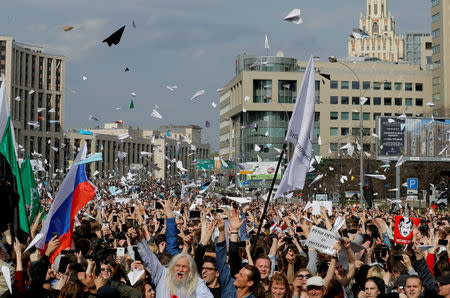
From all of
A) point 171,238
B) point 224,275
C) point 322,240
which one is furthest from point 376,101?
point 224,275

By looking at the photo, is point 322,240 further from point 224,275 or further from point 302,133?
point 302,133

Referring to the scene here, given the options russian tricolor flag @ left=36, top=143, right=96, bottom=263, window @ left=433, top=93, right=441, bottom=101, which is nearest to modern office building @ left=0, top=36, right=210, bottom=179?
window @ left=433, top=93, right=441, bottom=101

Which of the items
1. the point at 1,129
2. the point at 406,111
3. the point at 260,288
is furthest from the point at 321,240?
the point at 406,111

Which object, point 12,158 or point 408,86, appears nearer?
point 12,158

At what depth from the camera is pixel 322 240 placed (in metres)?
8.34

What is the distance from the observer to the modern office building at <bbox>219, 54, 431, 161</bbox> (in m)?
95.9

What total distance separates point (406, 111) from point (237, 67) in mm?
22147

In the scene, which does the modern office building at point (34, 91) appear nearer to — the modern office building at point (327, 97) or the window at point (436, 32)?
the modern office building at point (327, 97)

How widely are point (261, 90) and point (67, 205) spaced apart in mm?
85684

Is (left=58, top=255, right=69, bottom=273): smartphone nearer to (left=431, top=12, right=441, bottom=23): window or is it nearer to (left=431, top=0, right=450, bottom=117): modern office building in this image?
(left=431, top=0, right=450, bottom=117): modern office building

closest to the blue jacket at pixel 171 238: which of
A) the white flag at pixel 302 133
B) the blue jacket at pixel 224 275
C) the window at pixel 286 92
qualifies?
the white flag at pixel 302 133

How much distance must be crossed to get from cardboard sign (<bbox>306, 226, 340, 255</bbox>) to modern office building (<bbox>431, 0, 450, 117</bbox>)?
251 ft

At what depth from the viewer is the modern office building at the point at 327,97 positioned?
9594cm

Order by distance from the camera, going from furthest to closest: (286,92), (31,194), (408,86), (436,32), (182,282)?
(408,86) < (286,92) < (436,32) < (31,194) < (182,282)
